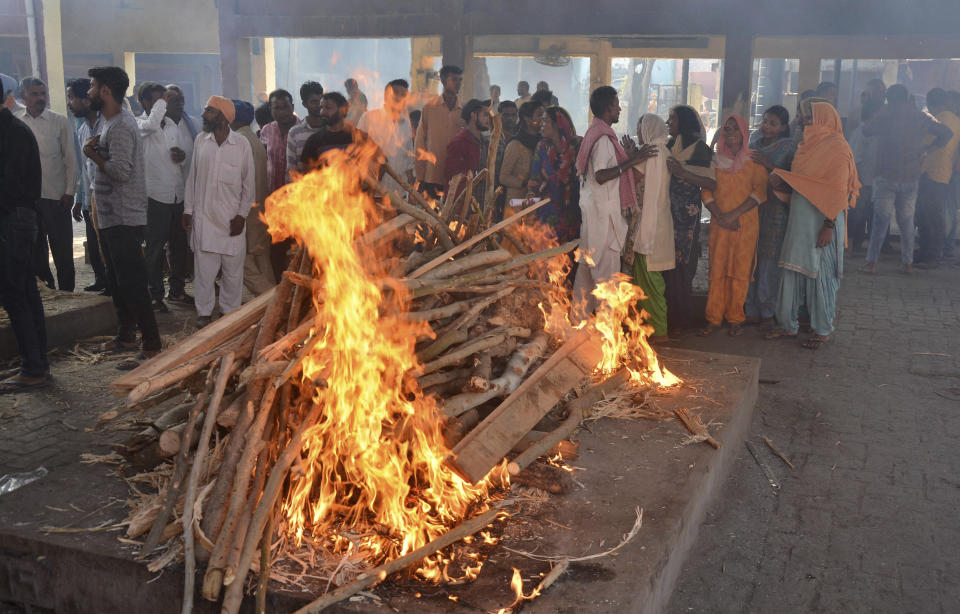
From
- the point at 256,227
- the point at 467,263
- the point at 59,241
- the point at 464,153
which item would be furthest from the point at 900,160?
the point at 59,241

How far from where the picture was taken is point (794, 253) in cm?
767

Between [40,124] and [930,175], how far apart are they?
36.3 ft

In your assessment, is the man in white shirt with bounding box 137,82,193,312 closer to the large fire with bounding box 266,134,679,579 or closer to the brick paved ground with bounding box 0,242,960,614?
the brick paved ground with bounding box 0,242,960,614

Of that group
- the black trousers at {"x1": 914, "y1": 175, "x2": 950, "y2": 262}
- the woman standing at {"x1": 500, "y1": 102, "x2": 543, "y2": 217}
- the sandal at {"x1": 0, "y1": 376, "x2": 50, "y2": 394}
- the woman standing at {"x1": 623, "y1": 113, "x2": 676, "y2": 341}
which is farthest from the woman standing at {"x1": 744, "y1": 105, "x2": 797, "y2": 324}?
the sandal at {"x1": 0, "y1": 376, "x2": 50, "y2": 394}

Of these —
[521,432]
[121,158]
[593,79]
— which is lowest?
[521,432]

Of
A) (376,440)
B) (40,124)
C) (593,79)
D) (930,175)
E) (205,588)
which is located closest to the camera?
(205,588)

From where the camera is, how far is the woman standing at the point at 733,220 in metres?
7.83

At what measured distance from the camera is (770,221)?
26.3 feet

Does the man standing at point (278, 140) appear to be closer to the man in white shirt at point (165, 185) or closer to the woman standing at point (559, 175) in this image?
the man in white shirt at point (165, 185)

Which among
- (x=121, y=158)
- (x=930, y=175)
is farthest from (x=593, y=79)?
A: (x=121, y=158)

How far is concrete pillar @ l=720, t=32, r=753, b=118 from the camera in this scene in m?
11.7

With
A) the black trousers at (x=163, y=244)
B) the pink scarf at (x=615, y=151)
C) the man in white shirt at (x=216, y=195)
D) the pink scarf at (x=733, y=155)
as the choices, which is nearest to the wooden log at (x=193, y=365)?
the man in white shirt at (x=216, y=195)

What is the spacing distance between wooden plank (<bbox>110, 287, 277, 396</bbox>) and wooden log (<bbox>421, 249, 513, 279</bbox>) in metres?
0.91

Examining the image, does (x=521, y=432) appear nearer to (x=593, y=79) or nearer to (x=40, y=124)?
(x=40, y=124)
